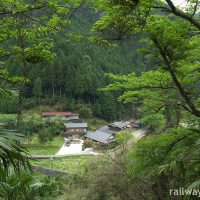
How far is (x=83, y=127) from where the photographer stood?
112ft

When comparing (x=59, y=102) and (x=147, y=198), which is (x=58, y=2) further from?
(x=59, y=102)

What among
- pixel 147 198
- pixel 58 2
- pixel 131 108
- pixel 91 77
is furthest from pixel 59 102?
pixel 58 2

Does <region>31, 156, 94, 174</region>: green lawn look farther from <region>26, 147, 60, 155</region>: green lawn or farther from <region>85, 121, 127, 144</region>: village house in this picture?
<region>85, 121, 127, 144</region>: village house

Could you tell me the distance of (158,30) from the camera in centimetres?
475

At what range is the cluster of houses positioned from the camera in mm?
31328

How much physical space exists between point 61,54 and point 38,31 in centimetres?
3770

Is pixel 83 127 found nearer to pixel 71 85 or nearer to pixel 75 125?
pixel 75 125

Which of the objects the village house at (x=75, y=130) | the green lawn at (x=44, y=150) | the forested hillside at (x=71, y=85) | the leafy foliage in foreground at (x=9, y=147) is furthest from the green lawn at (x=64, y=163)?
the leafy foliage in foreground at (x=9, y=147)

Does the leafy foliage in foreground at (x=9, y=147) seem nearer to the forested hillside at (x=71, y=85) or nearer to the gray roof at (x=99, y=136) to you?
the gray roof at (x=99, y=136)

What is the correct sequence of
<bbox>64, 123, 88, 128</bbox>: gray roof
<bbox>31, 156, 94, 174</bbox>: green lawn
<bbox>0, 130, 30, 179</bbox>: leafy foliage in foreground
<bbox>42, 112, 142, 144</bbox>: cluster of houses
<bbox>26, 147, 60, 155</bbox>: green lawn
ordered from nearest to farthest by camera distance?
1. <bbox>0, 130, 30, 179</bbox>: leafy foliage in foreground
2. <bbox>31, 156, 94, 174</bbox>: green lawn
3. <bbox>26, 147, 60, 155</bbox>: green lawn
4. <bbox>42, 112, 142, 144</bbox>: cluster of houses
5. <bbox>64, 123, 88, 128</bbox>: gray roof

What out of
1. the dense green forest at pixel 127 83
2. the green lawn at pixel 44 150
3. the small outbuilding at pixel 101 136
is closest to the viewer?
the dense green forest at pixel 127 83

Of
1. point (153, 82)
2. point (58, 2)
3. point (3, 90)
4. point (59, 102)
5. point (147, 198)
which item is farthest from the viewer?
point (59, 102)

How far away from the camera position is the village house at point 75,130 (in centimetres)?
3325

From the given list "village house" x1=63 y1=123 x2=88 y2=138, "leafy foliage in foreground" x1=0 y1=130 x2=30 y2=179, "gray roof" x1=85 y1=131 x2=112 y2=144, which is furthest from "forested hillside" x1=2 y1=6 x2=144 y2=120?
"leafy foliage in foreground" x1=0 y1=130 x2=30 y2=179
